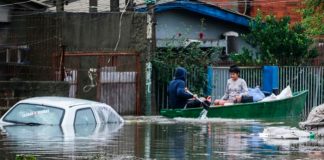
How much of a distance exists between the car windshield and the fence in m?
12.3

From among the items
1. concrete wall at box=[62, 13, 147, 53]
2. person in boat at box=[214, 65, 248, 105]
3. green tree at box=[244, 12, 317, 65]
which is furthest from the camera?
green tree at box=[244, 12, 317, 65]

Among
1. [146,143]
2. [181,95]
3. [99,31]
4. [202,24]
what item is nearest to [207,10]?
[202,24]

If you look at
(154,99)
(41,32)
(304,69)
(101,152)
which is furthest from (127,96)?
(101,152)

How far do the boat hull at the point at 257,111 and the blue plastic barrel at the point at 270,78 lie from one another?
7.65ft

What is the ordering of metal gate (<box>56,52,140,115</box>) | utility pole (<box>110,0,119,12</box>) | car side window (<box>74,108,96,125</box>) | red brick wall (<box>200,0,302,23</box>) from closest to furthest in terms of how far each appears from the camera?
car side window (<box>74,108,96,125</box>)
metal gate (<box>56,52,140,115</box>)
utility pole (<box>110,0,119,12</box>)
red brick wall (<box>200,0,302,23</box>)

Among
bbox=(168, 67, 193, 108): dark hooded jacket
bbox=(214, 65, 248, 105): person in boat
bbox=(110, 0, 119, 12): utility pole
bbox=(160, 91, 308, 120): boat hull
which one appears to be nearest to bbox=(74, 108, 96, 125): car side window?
bbox=(160, 91, 308, 120): boat hull

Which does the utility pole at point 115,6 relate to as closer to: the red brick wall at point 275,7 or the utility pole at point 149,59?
the utility pole at point 149,59

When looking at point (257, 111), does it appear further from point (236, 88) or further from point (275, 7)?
point (275, 7)

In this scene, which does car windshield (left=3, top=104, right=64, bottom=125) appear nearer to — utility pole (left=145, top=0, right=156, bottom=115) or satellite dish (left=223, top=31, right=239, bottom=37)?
utility pole (left=145, top=0, right=156, bottom=115)

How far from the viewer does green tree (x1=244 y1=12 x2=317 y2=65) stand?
105ft

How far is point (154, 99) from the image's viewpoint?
2889 cm

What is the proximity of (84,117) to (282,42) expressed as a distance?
1440cm

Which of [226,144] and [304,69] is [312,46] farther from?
[226,144]

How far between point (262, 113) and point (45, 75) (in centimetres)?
624
